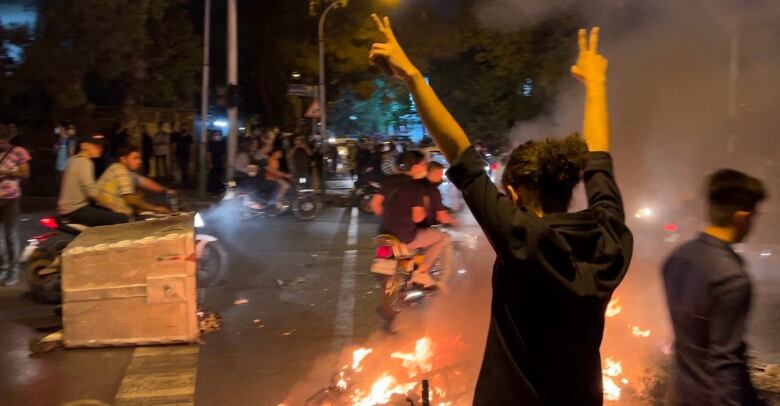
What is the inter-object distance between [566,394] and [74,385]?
4.10 m

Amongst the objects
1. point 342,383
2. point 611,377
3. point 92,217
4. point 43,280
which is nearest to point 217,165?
point 43,280

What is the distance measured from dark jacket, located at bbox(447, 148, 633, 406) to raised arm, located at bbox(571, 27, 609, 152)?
0.32 m

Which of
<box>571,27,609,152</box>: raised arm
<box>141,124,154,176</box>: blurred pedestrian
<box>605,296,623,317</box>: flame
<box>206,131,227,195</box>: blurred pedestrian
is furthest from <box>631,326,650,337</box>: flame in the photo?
<box>141,124,154,176</box>: blurred pedestrian

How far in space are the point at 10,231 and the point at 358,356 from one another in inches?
175

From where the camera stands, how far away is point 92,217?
6.87 m

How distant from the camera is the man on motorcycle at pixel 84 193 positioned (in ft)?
22.5

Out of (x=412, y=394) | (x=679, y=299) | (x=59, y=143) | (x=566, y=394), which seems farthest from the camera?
(x=59, y=143)

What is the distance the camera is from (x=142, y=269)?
566cm

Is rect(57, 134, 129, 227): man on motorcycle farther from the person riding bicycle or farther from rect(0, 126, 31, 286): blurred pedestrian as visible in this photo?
the person riding bicycle

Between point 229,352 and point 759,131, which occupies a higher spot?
point 759,131

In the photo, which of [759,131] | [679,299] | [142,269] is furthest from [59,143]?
[679,299]

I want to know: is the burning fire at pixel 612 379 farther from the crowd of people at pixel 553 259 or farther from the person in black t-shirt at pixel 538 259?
the person in black t-shirt at pixel 538 259

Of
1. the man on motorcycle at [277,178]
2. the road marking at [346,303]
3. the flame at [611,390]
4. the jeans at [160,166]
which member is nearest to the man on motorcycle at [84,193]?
the road marking at [346,303]

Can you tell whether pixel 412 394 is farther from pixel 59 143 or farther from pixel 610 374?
pixel 59 143
